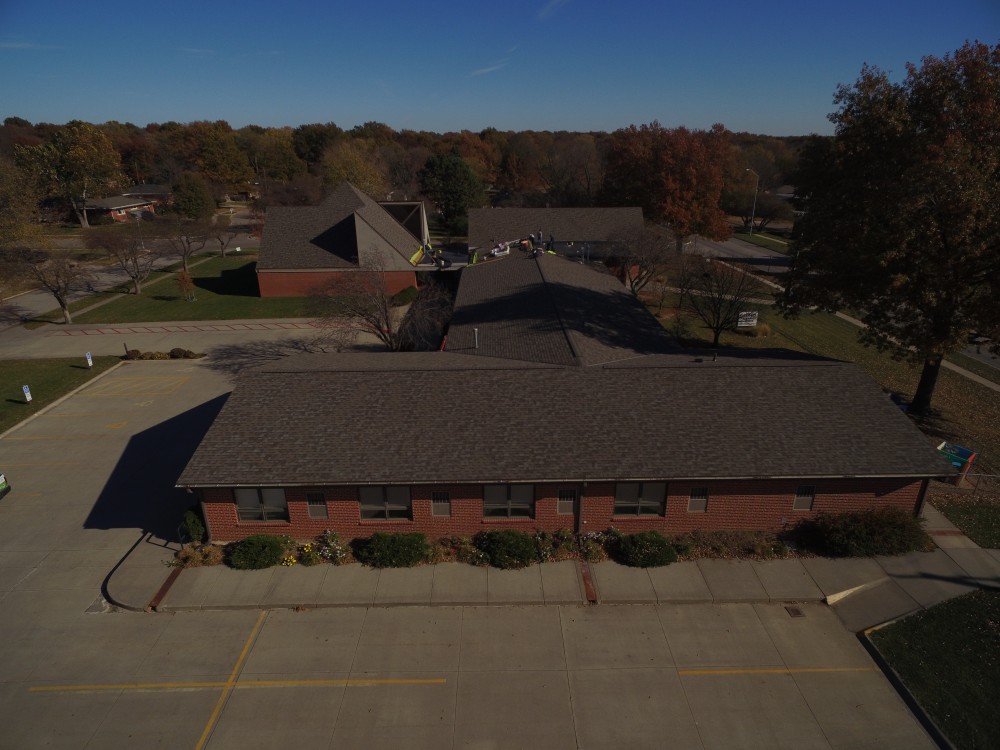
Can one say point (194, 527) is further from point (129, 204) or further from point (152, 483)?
point (129, 204)

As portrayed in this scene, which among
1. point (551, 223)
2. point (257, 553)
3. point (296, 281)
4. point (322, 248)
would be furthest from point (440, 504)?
point (551, 223)

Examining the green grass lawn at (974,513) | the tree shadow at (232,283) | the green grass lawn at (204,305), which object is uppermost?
the tree shadow at (232,283)

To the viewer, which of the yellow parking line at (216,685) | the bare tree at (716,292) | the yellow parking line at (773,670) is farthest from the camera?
the bare tree at (716,292)

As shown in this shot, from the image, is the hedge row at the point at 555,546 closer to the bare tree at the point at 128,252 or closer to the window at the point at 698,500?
the window at the point at 698,500

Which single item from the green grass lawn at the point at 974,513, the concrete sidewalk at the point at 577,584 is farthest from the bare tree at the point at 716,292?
the concrete sidewalk at the point at 577,584

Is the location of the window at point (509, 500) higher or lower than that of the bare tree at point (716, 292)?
lower

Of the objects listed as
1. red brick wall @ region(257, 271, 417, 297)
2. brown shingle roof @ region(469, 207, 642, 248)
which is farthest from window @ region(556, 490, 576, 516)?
brown shingle roof @ region(469, 207, 642, 248)
